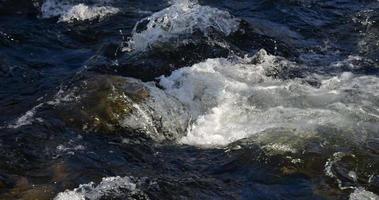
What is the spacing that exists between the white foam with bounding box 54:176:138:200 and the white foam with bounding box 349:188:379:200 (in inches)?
93.1

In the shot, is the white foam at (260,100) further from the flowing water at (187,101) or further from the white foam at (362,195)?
the white foam at (362,195)

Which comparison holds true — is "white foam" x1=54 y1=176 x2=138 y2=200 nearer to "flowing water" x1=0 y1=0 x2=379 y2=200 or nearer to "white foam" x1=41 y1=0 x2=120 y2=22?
"flowing water" x1=0 y1=0 x2=379 y2=200

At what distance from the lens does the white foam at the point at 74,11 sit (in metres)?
12.0

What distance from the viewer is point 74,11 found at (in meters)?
12.1

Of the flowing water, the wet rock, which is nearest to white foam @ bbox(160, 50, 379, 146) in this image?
the flowing water

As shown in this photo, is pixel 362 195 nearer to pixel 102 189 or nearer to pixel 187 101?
pixel 102 189

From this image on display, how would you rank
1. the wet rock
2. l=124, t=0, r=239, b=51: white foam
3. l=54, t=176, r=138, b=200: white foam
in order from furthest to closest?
l=124, t=0, r=239, b=51: white foam, the wet rock, l=54, t=176, r=138, b=200: white foam

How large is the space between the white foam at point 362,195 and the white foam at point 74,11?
706 centimetres

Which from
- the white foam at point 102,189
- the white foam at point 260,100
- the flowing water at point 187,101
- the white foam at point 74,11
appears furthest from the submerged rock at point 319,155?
the white foam at point 74,11

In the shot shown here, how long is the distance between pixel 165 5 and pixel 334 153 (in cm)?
696

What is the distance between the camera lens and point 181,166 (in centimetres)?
725

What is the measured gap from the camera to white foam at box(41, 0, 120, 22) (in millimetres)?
11984

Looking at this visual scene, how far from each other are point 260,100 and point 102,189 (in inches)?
128

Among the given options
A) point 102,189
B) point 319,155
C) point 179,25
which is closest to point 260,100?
point 319,155
